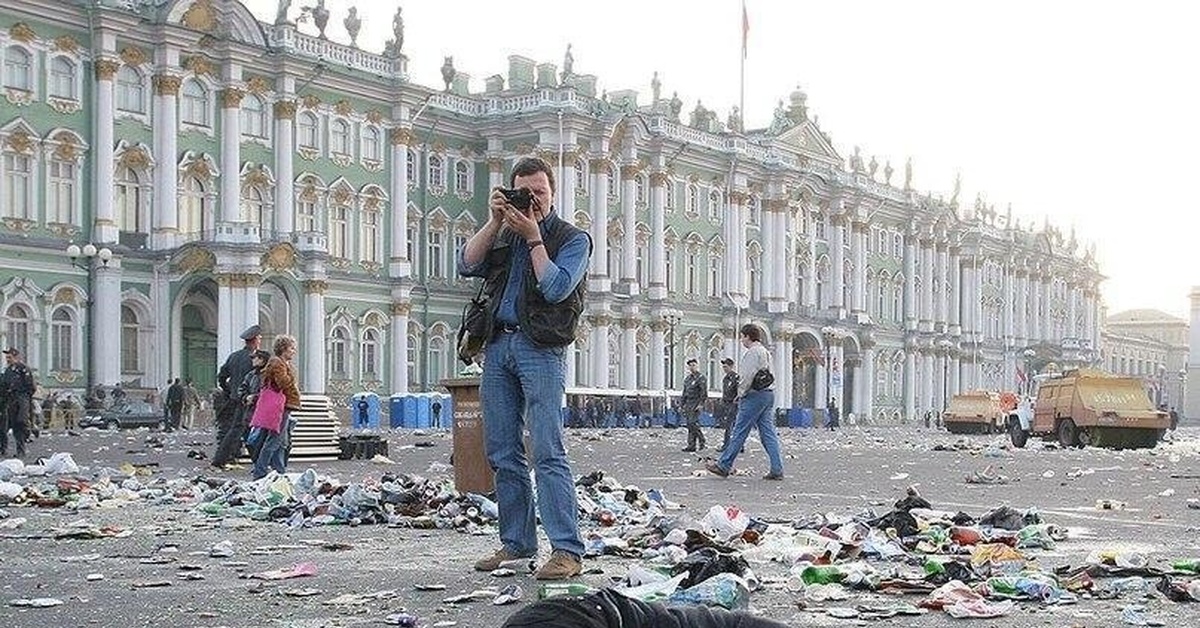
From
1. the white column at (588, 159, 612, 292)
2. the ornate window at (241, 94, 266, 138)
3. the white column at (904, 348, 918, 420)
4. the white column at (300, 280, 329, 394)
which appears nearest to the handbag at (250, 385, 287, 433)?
the white column at (300, 280, 329, 394)

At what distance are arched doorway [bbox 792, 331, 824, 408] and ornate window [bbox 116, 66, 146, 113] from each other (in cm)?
3984

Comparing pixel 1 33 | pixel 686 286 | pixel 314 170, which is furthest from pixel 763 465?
pixel 686 286

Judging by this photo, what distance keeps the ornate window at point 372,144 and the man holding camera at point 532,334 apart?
158 ft

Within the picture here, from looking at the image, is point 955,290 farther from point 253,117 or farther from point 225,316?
point 225,316

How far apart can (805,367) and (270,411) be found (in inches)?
2521

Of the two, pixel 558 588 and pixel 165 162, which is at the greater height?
pixel 165 162

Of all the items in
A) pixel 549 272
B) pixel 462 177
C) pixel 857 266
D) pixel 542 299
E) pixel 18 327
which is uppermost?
pixel 462 177

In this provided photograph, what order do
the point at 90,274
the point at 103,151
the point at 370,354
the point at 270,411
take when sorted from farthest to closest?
the point at 370,354
the point at 103,151
the point at 90,274
the point at 270,411

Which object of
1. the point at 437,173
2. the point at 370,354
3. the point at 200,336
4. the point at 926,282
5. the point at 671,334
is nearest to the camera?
the point at 200,336

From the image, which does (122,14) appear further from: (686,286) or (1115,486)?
(1115,486)

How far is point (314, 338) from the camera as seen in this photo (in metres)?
50.9

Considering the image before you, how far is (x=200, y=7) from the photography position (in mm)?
47969

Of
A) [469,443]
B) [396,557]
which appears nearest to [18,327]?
[469,443]

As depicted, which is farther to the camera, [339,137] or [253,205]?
[339,137]
